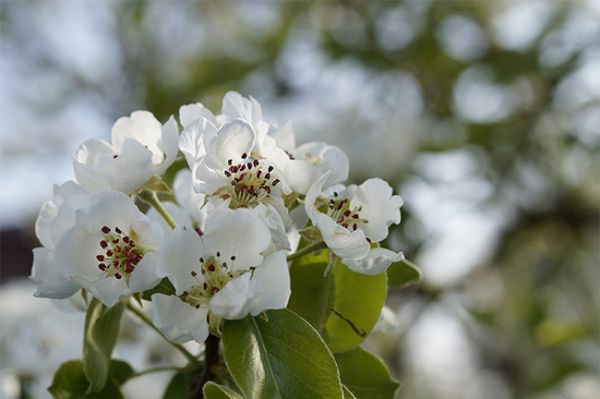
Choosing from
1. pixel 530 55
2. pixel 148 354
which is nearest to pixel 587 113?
pixel 530 55

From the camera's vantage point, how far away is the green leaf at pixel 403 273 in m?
0.88

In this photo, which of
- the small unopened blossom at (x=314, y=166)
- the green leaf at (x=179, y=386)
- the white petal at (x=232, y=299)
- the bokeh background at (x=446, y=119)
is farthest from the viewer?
the bokeh background at (x=446, y=119)

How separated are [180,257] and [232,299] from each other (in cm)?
6

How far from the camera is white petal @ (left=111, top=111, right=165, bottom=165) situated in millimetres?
862

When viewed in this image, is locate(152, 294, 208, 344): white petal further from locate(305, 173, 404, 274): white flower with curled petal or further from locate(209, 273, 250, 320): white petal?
locate(305, 173, 404, 274): white flower with curled petal

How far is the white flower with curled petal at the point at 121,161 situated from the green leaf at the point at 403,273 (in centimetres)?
26

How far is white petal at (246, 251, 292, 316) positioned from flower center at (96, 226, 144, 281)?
12 cm

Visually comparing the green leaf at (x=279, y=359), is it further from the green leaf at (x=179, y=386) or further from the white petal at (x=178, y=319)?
the green leaf at (x=179, y=386)

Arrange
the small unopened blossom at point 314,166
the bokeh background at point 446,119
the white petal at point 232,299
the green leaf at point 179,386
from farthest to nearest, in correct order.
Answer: the bokeh background at point 446,119 → the green leaf at point 179,386 → the small unopened blossom at point 314,166 → the white petal at point 232,299

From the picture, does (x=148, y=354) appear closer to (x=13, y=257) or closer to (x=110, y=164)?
(x=110, y=164)

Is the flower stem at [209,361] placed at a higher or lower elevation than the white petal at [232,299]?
lower

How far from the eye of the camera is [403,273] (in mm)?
886

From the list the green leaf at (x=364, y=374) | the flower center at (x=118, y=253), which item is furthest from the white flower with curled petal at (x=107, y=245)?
the green leaf at (x=364, y=374)

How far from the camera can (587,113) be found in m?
2.75
